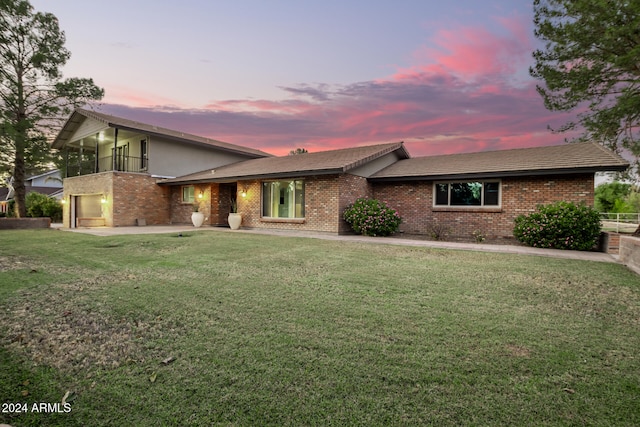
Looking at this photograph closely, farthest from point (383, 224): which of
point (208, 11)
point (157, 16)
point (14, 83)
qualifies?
point (14, 83)

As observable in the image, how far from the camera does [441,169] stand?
1222 cm

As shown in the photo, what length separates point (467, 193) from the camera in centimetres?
1170

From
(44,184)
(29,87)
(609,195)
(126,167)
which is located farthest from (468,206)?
(44,184)

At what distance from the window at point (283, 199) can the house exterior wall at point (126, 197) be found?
24.2 ft

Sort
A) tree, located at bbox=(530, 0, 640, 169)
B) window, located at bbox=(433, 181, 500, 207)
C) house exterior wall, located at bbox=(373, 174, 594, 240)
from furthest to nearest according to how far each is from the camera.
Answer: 1. window, located at bbox=(433, 181, 500, 207)
2. house exterior wall, located at bbox=(373, 174, 594, 240)
3. tree, located at bbox=(530, 0, 640, 169)

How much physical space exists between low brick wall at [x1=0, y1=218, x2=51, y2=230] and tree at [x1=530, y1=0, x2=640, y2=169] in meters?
24.9

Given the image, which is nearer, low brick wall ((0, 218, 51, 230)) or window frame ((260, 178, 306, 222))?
window frame ((260, 178, 306, 222))

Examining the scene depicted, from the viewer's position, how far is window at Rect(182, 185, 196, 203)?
17116 millimetres

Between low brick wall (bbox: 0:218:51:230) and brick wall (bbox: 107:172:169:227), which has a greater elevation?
brick wall (bbox: 107:172:169:227)

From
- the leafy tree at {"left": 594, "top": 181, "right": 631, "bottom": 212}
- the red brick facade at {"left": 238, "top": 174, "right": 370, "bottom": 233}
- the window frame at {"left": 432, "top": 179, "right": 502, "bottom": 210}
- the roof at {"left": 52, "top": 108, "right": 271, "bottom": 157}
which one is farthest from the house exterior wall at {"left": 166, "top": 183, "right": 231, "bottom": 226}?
the leafy tree at {"left": 594, "top": 181, "right": 631, "bottom": 212}

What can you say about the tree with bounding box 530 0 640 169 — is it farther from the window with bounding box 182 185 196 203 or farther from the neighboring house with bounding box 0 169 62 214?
the neighboring house with bounding box 0 169 62 214

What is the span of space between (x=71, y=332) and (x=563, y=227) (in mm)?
11415

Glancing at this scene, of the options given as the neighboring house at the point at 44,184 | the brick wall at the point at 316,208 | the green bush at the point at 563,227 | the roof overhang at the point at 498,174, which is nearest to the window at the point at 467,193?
the roof overhang at the point at 498,174

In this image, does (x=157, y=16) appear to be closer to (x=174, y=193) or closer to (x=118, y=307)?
(x=174, y=193)
